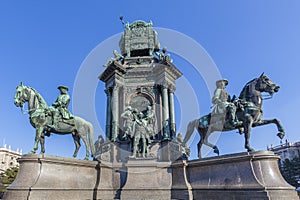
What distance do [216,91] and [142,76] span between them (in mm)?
6603

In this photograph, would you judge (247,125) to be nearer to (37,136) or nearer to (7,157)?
(37,136)

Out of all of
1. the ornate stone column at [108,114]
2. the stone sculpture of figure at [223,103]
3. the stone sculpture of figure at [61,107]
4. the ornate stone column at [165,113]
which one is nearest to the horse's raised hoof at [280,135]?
the stone sculpture of figure at [223,103]

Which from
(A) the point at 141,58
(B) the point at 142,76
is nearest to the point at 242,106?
(B) the point at 142,76

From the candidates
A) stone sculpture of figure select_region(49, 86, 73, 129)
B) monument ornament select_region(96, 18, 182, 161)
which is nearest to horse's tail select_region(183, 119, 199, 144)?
monument ornament select_region(96, 18, 182, 161)

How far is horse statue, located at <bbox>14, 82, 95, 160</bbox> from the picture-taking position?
11.3 meters

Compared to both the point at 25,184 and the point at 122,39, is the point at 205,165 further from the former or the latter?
the point at 122,39

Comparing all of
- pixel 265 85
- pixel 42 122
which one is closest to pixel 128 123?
pixel 42 122

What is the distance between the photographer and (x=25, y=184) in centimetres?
931

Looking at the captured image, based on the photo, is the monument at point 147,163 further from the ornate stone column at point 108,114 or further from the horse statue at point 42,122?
the horse statue at point 42,122

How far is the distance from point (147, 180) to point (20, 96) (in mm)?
8437

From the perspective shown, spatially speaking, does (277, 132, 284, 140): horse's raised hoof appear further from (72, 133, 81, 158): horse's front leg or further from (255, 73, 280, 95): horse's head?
(72, 133, 81, 158): horse's front leg

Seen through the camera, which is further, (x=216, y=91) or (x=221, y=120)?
(x=216, y=91)

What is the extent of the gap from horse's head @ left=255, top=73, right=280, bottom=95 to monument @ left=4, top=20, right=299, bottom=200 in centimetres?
6

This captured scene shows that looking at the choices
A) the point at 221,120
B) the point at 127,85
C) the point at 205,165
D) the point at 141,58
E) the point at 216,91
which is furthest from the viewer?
the point at 141,58
